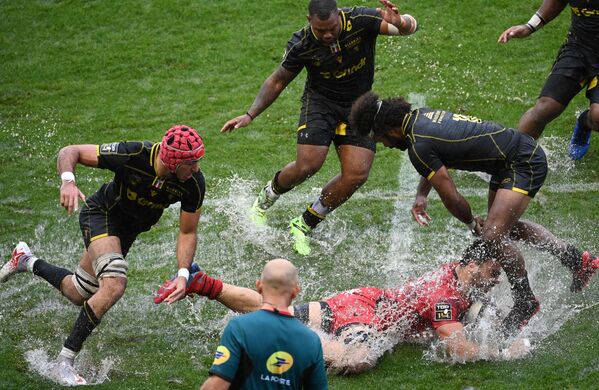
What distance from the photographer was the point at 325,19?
8.55 meters

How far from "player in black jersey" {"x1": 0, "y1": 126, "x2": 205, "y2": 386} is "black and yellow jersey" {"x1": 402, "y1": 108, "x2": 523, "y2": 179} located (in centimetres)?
168

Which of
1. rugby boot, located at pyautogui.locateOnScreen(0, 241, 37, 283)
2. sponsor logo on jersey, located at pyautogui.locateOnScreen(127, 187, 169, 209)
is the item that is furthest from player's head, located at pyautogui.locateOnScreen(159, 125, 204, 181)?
rugby boot, located at pyautogui.locateOnScreen(0, 241, 37, 283)

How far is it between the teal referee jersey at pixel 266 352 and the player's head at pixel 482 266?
2.60 meters

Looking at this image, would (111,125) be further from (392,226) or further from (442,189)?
(442,189)

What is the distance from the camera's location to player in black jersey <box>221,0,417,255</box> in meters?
8.95

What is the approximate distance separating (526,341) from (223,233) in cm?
342

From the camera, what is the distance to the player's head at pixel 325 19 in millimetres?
8562

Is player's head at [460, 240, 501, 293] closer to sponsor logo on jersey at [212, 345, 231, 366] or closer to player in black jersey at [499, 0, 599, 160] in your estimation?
player in black jersey at [499, 0, 599, 160]

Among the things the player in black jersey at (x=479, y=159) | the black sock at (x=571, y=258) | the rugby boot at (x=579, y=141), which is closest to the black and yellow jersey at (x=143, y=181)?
the player in black jersey at (x=479, y=159)

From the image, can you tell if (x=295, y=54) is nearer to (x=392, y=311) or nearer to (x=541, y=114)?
(x=541, y=114)

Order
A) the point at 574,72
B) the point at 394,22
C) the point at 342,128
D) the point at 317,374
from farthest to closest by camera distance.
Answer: the point at 574,72 → the point at 342,128 → the point at 394,22 → the point at 317,374

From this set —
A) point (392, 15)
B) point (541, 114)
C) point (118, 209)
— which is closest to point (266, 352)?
point (118, 209)

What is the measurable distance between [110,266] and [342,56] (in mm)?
3133

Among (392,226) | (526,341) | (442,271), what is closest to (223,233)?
(392,226)
